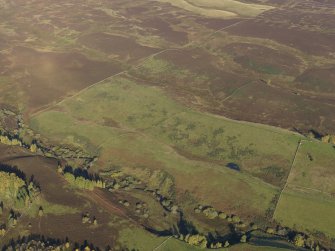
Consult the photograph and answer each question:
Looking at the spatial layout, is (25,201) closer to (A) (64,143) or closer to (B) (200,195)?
(A) (64,143)

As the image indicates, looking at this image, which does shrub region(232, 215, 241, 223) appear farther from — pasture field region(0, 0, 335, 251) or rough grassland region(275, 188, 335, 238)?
rough grassland region(275, 188, 335, 238)

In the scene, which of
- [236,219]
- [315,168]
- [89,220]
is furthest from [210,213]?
[315,168]

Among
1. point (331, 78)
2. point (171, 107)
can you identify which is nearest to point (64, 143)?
point (171, 107)

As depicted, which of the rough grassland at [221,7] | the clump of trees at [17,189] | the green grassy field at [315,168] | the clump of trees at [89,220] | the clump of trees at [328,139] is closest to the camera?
the clump of trees at [89,220]

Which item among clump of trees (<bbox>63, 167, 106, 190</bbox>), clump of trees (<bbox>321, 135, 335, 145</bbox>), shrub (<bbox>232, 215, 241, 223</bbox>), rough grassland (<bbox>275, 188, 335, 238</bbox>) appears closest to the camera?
rough grassland (<bbox>275, 188, 335, 238</bbox>)

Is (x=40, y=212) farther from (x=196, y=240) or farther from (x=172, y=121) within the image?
(x=172, y=121)

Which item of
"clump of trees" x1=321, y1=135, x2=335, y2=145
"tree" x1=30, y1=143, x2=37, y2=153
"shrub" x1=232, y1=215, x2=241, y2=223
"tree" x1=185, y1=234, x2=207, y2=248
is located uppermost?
"clump of trees" x1=321, y1=135, x2=335, y2=145

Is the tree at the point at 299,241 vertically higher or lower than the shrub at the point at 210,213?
higher

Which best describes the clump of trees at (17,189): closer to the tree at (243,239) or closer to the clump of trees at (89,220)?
the clump of trees at (89,220)

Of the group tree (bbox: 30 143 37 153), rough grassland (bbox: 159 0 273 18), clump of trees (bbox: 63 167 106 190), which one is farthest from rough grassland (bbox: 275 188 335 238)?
rough grassland (bbox: 159 0 273 18)

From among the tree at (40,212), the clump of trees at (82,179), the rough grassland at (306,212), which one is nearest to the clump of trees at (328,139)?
the rough grassland at (306,212)

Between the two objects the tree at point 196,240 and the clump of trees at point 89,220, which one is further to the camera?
the clump of trees at point 89,220
